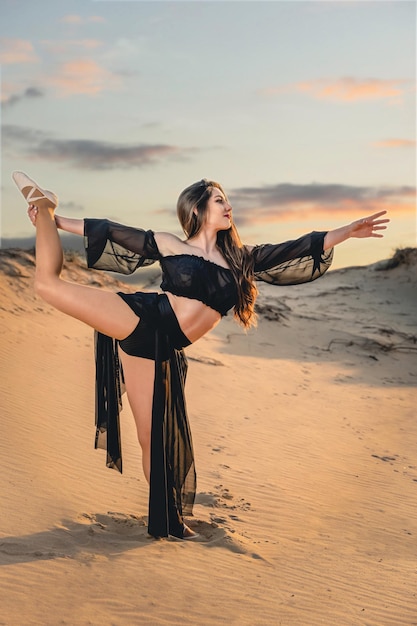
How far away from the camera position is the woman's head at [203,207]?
6117 millimetres

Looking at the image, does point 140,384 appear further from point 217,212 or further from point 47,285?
point 217,212

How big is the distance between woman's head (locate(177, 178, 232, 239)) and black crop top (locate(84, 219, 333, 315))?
0.29 meters

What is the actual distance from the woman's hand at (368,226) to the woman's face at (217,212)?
3.26 feet

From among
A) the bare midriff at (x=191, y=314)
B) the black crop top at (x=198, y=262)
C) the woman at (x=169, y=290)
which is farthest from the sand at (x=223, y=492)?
the black crop top at (x=198, y=262)

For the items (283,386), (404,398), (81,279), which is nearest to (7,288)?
(81,279)

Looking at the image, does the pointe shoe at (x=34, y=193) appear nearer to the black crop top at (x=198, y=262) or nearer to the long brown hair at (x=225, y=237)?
the black crop top at (x=198, y=262)

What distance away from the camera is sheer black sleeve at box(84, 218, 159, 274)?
6.16 meters

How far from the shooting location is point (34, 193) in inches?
234

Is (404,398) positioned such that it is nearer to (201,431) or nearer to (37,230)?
(201,431)

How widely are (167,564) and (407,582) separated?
1819 millimetres

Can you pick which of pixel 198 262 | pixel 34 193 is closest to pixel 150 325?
pixel 198 262

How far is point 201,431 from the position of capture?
11133 millimetres

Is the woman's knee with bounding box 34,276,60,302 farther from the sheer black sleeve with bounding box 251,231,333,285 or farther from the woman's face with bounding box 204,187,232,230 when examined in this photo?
the sheer black sleeve with bounding box 251,231,333,285

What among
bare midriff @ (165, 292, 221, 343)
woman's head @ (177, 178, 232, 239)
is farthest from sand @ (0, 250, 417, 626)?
woman's head @ (177, 178, 232, 239)
